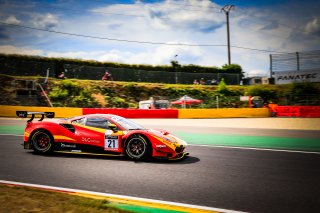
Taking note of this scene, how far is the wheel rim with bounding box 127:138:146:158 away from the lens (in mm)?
7375

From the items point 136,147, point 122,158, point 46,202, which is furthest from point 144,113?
point 46,202

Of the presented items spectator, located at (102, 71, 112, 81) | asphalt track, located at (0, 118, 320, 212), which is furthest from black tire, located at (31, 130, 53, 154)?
spectator, located at (102, 71, 112, 81)

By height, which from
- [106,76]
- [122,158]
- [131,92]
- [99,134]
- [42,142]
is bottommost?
[122,158]

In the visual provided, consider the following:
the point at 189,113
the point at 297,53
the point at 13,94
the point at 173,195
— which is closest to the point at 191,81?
the point at 297,53

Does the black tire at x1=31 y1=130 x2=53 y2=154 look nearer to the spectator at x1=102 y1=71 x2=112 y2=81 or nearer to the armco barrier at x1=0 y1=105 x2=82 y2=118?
the armco barrier at x1=0 y1=105 x2=82 y2=118

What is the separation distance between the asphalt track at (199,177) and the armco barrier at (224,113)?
50.4 ft

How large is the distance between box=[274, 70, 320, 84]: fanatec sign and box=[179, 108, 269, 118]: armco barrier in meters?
14.5

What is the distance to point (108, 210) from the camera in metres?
4.00

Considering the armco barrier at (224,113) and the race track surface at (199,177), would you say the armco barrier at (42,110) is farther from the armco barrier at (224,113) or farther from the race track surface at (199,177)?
the race track surface at (199,177)

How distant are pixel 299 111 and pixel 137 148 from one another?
21382 millimetres

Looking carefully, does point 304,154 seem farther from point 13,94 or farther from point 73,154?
point 13,94

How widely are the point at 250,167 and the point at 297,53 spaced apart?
36197 millimetres

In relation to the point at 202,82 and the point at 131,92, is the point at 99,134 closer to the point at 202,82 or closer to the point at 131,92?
the point at 131,92

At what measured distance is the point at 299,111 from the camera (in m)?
24.9
